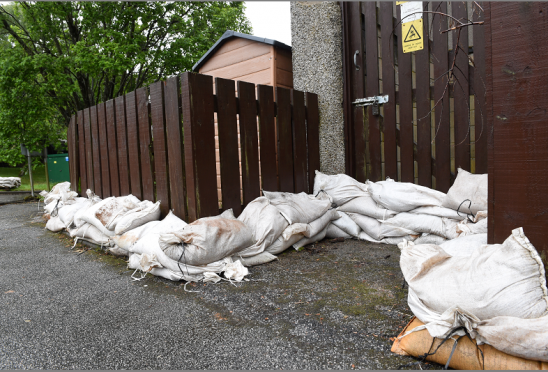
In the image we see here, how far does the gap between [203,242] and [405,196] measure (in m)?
1.95

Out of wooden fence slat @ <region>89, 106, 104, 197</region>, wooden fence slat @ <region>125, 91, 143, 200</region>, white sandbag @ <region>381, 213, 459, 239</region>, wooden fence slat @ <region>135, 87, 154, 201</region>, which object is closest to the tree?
wooden fence slat @ <region>89, 106, 104, 197</region>

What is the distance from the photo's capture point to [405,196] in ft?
11.1

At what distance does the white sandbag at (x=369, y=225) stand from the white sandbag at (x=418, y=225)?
0.18 feet

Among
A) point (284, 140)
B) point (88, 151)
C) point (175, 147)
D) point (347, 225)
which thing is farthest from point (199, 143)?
point (88, 151)

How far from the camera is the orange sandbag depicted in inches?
52.4

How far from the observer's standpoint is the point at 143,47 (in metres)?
10.7

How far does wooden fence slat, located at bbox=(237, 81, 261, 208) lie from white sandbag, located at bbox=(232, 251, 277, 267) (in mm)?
866

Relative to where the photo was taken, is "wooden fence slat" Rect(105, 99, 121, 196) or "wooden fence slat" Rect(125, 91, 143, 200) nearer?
"wooden fence slat" Rect(125, 91, 143, 200)

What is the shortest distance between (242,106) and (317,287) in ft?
6.98

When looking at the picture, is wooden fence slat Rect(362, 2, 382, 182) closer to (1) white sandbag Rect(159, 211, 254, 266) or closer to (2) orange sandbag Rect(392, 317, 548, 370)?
(1) white sandbag Rect(159, 211, 254, 266)

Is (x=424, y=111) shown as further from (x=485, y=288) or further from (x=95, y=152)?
(x=95, y=152)

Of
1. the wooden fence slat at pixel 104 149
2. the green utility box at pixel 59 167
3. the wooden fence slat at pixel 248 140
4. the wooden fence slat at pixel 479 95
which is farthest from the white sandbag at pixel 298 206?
the green utility box at pixel 59 167

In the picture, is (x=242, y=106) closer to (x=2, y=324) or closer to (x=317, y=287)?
(x=317, y=287)

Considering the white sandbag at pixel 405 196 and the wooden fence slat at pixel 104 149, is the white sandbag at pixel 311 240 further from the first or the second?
the wooden fence slat at pixel 104 149
